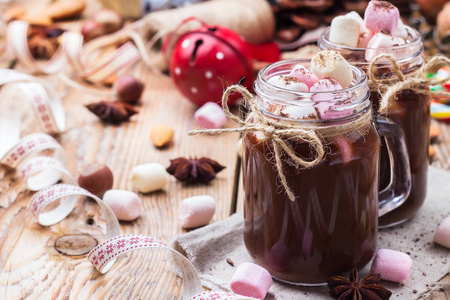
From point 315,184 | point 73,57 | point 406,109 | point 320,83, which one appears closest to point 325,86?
point 320,83

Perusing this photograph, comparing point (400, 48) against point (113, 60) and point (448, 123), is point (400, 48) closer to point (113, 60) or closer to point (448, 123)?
point (448, 123)

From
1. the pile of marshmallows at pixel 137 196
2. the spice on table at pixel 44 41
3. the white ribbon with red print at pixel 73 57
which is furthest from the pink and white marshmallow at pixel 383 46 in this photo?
the spice on table at pixel 44 41

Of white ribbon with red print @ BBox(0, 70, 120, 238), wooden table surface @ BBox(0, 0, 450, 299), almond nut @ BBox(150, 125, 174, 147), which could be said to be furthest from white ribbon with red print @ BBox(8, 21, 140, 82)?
almond nut @ BBox(150, 125, 174, 147)

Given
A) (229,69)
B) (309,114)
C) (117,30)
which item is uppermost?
(309,114)

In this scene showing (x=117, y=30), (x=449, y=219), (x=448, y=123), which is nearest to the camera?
(x=449, y=219)

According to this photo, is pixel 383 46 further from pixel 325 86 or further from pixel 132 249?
pixel 132 249

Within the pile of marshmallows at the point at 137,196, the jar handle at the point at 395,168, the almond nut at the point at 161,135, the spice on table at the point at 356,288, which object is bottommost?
the almond nut at the point at 161,135

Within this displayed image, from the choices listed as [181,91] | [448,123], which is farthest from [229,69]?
[448,123]

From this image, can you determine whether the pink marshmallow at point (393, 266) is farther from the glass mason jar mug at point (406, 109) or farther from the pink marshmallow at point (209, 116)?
the pink marshmallow at point (209, 116)

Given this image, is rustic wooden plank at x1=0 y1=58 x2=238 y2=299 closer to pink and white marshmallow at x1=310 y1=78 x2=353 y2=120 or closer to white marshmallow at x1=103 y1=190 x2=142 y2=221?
white marshmallow at x1=103 y1=190 x2=142 y2=221
